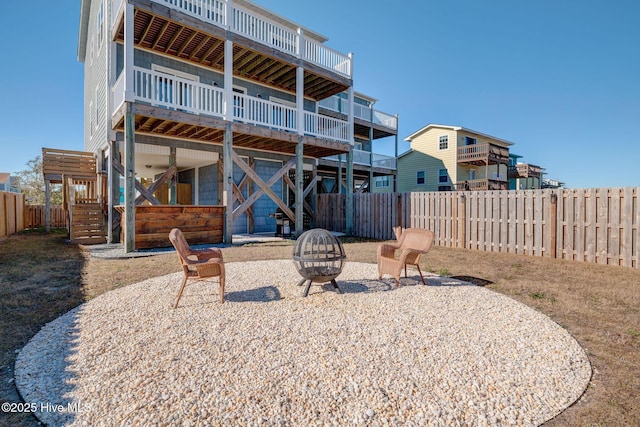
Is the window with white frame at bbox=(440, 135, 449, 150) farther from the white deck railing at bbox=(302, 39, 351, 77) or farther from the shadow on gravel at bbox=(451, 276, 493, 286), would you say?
the shadow on gravel at bbox=(451, 276, 493, 286)

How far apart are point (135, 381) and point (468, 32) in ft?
57.0

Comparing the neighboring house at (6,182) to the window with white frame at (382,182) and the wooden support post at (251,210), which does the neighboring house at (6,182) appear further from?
the window with white frame at (382,182)

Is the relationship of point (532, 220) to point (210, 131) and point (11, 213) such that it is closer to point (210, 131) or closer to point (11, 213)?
point (210, 131)

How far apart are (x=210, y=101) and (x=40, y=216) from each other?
15997mm

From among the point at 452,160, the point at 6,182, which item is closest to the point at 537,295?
the point at 452,160

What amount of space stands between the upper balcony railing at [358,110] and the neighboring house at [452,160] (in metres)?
6.49

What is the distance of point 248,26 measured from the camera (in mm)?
10547

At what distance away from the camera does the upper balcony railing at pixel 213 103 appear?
889cm

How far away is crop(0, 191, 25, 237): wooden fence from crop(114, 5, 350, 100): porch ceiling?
893 centimetres

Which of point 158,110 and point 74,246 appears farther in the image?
point 74,246

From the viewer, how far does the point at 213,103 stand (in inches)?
391

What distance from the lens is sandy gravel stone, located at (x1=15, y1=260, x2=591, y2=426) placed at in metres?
2.05

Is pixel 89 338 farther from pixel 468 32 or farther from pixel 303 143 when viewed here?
pixel 468 32

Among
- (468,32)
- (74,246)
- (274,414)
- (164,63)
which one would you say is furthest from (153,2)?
(468,32)
